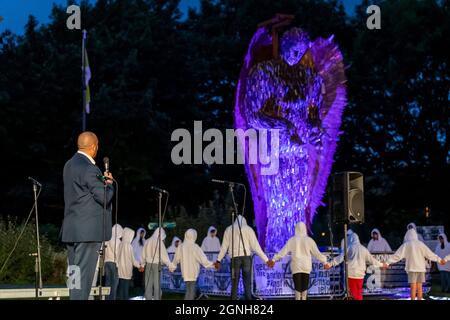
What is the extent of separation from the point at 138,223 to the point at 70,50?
8984 mm

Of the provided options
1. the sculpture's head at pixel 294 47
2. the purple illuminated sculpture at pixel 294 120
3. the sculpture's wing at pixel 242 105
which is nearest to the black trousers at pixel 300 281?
the purple illuminated sculpture at pixel 294 120

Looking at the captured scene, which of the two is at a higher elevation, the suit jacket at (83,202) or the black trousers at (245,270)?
the suit jacket at (83,202)

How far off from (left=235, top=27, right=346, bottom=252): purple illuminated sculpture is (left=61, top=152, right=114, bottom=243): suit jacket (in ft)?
35.1

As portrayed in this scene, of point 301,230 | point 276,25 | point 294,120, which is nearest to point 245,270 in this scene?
point 301,230

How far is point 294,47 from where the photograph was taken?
18766 mm

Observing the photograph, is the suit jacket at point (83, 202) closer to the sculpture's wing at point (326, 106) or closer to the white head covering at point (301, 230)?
the white head covering at point (301, 230)

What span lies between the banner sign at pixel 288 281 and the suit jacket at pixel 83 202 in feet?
29.6

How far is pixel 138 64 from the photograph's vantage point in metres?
34.0

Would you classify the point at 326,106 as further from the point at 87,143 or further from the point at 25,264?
the point at 87,143

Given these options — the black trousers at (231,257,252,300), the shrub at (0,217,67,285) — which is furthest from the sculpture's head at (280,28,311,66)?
the shrub at (0,217,67,285)

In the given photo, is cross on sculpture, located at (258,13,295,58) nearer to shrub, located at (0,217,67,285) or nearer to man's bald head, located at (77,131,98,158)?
shrub, located at (0,217,67,285)

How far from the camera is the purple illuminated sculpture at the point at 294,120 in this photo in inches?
718

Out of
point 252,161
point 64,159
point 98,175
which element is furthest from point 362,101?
point 98,175
